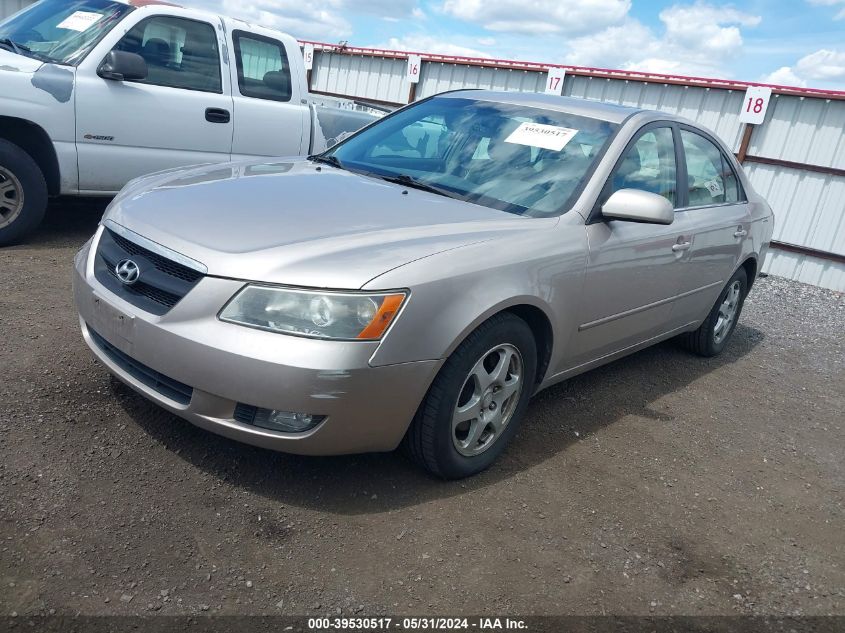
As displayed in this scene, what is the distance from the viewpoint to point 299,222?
289 cm

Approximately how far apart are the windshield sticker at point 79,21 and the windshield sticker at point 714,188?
4.68 metres

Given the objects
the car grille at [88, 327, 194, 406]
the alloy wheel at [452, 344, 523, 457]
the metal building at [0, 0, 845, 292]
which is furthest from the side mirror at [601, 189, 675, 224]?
the metal building at [0, 0, 845, 292]

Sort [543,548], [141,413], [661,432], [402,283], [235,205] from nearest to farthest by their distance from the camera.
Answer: [402,283]
[543,548]
[235,205]
[141,413]
[661,432]

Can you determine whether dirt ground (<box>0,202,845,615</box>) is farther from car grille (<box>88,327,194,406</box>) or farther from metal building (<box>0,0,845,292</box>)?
metal building (<box>0,0,845,292</box>)

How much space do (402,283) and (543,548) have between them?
3.85 ft

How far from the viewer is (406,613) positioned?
2363 millimetres

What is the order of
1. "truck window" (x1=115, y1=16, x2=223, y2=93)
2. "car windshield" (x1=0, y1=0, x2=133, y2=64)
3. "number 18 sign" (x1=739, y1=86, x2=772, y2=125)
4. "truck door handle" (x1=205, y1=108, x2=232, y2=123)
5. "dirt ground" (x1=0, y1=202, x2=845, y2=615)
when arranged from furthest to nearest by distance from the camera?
"number 18 sign" (x1=739, y1=86, x2=772, y2=125)
"truck door handle" (x1=205, y1=108, x2=232, y2=123)
"truck window" (x1=115, y1=16, x2=223, y2=93)
"car windshield" (x1=0, y1=0, x2=133, y2=64)
"dirt ground" (x1=0, y1=202, x2=845, y2=615)

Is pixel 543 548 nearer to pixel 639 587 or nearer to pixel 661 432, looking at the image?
pixel 639 587

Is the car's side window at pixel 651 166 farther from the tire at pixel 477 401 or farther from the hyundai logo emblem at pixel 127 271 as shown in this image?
the hyundai logo emblem at pixel 127 271

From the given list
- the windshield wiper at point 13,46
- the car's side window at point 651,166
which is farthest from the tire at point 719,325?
the windshield wiper at point 13,46

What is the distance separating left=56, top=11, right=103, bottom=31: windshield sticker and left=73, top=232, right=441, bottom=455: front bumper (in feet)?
12.2

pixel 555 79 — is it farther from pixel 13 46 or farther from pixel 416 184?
pixel 416 184

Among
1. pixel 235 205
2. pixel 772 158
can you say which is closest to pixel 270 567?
pixel 235 205

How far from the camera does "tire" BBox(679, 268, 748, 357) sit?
5316mm
